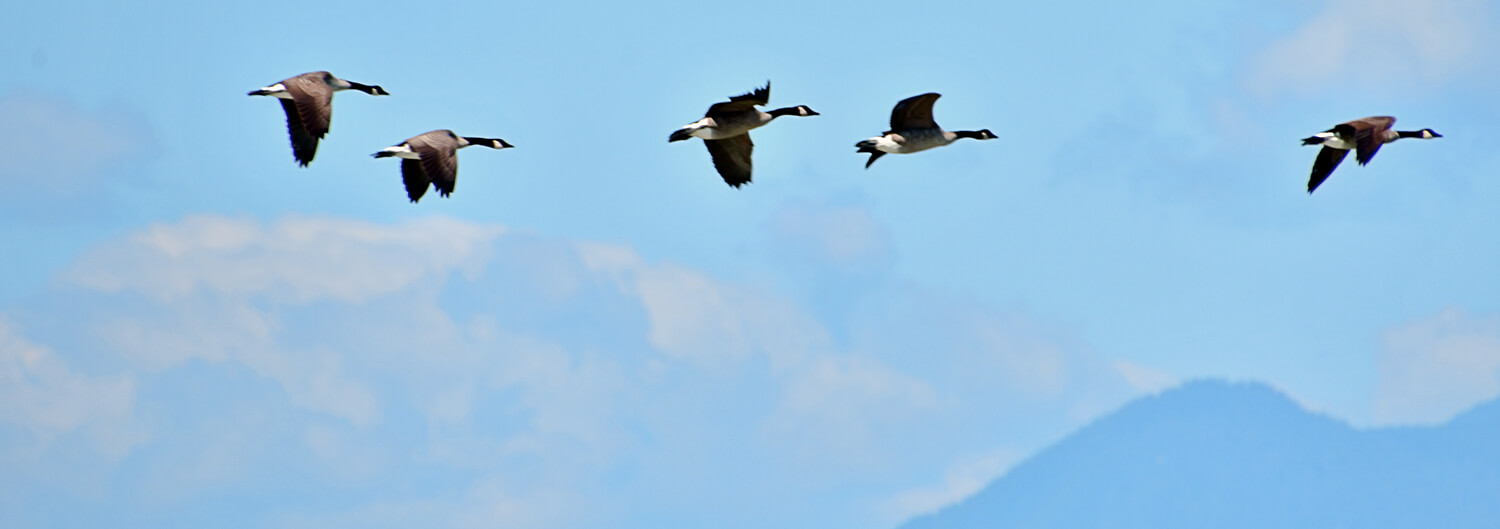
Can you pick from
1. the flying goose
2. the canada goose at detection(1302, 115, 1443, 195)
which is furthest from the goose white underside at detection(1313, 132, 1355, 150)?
the flying goose

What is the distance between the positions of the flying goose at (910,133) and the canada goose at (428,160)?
17.0 ft

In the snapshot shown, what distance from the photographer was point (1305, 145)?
89.3 ft

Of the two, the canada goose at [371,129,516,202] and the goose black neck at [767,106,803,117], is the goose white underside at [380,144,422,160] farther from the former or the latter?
the goose black neck at [767,106,803,117]

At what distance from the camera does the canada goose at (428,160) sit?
2638 cm

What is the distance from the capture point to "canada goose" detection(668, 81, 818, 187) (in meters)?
26.4

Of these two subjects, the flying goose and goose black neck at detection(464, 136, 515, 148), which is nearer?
the flying goose

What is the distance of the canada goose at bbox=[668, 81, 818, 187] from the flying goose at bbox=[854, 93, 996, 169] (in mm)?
1567

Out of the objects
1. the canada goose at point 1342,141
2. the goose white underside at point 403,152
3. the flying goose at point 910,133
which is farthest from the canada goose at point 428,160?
the canada goose at point 1342,141

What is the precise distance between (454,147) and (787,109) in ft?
14.7

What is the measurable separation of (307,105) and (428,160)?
5.90ft

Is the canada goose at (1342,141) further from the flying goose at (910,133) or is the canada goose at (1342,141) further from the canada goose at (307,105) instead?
the canada goose at (307,105)

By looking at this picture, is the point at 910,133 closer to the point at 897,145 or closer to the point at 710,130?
the point at 897,145

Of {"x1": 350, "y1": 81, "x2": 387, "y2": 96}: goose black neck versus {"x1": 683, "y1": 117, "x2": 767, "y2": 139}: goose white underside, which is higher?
{"x1": 350, "y1": 81, "x2": 387, "y2": 96}: goose black neck

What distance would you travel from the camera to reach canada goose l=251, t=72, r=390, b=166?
88.0 feet
